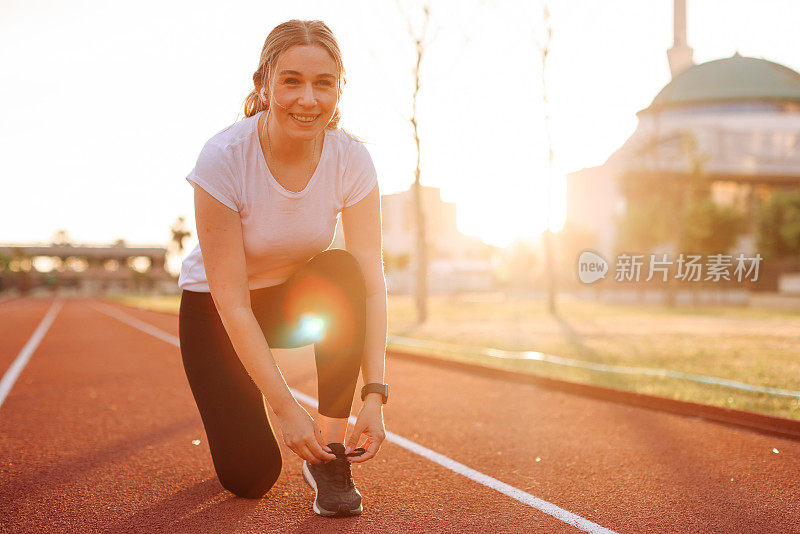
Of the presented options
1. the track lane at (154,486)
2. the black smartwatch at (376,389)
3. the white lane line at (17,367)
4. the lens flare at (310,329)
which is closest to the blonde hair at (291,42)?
the lens flare at (310,329)

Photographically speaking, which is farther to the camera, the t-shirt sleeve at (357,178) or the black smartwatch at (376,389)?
the t-shirt sleeve at (357,178)

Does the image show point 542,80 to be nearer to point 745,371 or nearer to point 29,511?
point 745,371

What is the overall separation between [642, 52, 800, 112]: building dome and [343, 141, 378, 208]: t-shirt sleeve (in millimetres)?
59469

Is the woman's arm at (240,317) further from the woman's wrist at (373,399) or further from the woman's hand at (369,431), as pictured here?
the woman's wrist at (373,399)

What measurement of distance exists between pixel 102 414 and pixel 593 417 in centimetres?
404

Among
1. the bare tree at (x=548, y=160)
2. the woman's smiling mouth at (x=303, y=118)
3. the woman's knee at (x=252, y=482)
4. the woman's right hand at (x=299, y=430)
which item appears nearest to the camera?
the woman's right hand at (x=299, y=430)

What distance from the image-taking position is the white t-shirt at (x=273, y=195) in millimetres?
2719

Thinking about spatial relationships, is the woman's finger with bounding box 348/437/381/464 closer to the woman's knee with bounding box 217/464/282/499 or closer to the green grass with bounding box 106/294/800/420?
the woman's knee with bounding box 217/464/282/499

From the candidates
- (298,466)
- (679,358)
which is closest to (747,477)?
(298,466)

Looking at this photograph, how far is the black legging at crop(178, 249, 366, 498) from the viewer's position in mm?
3041

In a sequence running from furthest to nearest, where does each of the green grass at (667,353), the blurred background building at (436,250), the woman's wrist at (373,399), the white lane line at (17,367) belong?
the blurred background building at (436,250), the white lane line at (17,367), the green grass at (667,353), the woman's wrist at (373,399)

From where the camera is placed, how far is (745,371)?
25.8ft

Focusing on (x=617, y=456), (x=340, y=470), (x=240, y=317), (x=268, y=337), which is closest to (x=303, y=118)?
(x=240, y=317)

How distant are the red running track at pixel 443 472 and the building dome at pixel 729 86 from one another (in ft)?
189
